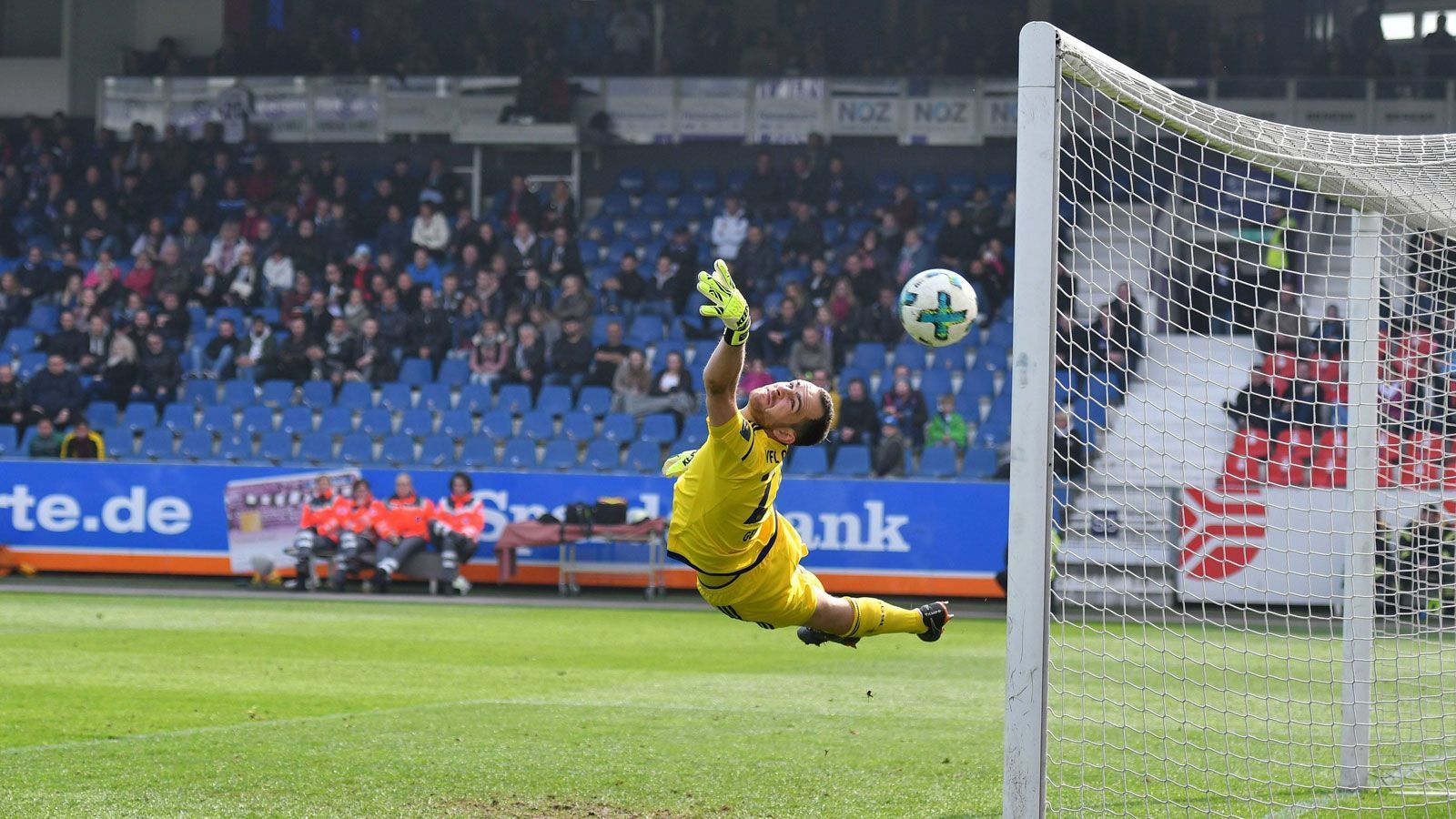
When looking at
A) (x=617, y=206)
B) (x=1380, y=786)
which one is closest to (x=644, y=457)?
(x=617, y=206)

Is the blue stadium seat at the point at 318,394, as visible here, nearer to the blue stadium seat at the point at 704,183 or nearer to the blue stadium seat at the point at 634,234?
the blue stadium seat at the point at 634,234

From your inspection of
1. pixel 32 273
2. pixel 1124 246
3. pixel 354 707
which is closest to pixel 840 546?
pixel 1124 246

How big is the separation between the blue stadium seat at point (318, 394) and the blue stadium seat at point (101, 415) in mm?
2510

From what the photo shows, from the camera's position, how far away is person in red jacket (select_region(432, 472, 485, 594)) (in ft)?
60.2

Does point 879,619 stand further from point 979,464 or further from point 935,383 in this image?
point 935,383

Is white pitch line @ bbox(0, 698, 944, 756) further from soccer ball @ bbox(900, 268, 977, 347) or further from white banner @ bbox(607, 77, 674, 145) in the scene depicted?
white banner @ bbox(607, 77, 674, 145)

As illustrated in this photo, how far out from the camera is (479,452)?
19984mm

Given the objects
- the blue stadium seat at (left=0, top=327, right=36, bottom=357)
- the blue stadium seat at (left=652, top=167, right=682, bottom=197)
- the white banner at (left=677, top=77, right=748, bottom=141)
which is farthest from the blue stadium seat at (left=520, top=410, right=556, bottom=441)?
the blue stadium seat at (left=0, top=327, right=36, bottom=357)

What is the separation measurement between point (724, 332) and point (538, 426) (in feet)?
47.3

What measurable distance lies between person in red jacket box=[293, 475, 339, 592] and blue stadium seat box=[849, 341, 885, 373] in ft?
23.1

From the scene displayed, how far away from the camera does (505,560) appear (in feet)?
61.5

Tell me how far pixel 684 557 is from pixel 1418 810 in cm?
371

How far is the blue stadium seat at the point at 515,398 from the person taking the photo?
20.7 meters

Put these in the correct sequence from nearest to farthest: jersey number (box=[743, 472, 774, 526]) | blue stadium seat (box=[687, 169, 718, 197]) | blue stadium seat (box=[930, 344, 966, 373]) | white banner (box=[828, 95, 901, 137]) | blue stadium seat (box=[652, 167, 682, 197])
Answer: jersey number (box=[743, 472, 774, 526]) → blue stadium seat (box=[930, 344, 966, 373]) → white banner (box=[828, 95, 901, 137]) → blue stadium seat (box=[687, 169, 718, 197]) → blue stadium seat (box=[652, 167, 682, 197])
